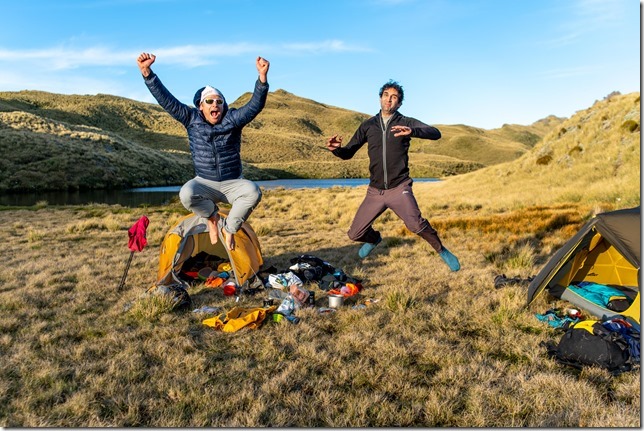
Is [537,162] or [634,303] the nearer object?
[634,303]

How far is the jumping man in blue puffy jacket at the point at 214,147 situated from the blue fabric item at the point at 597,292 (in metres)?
5.38

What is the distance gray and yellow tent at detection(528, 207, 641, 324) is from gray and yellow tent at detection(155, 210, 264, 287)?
15.9 feet

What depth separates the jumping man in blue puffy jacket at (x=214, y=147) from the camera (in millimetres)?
6586

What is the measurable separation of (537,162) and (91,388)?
1318 inches

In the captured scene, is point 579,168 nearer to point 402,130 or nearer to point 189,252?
point 402,130

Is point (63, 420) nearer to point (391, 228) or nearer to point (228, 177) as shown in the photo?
point (228, 177)

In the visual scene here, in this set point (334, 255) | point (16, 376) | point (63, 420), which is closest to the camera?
point (63, 420)

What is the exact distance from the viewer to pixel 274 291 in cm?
719

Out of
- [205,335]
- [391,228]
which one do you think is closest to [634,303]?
[205,335]

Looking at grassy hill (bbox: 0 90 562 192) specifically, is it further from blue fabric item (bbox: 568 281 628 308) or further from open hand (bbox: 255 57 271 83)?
blue fabric item (bbox: 568 281 628 308)

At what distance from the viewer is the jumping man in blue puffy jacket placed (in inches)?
259

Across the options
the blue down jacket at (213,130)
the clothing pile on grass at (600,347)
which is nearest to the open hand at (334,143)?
the blue down jacket at (213,130)

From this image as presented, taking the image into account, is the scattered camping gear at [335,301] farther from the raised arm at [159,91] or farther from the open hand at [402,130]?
the raised arm at [159,91]

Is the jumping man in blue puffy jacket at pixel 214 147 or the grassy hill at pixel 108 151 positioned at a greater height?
the grassy hill at pixel 108 151
